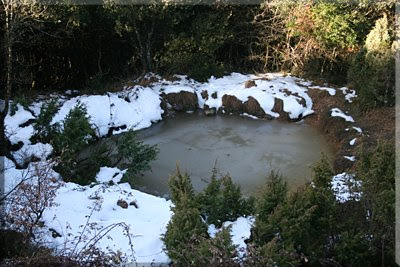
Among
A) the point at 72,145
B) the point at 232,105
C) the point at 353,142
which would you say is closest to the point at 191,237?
the point at 72,145

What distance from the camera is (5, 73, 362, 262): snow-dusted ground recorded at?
550cm

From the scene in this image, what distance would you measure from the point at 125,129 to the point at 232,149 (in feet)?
8.57

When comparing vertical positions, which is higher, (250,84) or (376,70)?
(376,70)

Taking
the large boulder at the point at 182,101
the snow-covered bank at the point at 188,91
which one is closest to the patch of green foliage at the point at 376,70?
the snow-covered bank at the point at 188,91

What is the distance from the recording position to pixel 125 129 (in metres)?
10.4

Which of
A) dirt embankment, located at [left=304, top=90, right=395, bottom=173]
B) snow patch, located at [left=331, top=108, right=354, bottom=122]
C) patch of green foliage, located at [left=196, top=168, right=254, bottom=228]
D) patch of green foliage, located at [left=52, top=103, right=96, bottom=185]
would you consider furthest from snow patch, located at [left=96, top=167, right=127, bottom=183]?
snow patch, located at [left=331, top=108, right=354, bottom=122]

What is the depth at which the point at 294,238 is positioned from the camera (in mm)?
4762

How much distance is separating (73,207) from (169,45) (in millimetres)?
7233

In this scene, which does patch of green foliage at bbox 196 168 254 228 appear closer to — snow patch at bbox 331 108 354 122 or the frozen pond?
the frozen pond

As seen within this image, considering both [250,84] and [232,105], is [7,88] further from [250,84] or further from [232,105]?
[250,84]

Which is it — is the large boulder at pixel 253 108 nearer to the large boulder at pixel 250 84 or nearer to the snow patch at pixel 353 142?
the large boulder at pixel 250 84

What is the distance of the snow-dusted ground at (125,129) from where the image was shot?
5.50 metres

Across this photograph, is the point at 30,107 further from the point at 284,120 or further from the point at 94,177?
the point at 284,120

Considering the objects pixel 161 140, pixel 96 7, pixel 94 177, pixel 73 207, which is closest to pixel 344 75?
pixel 161 140
